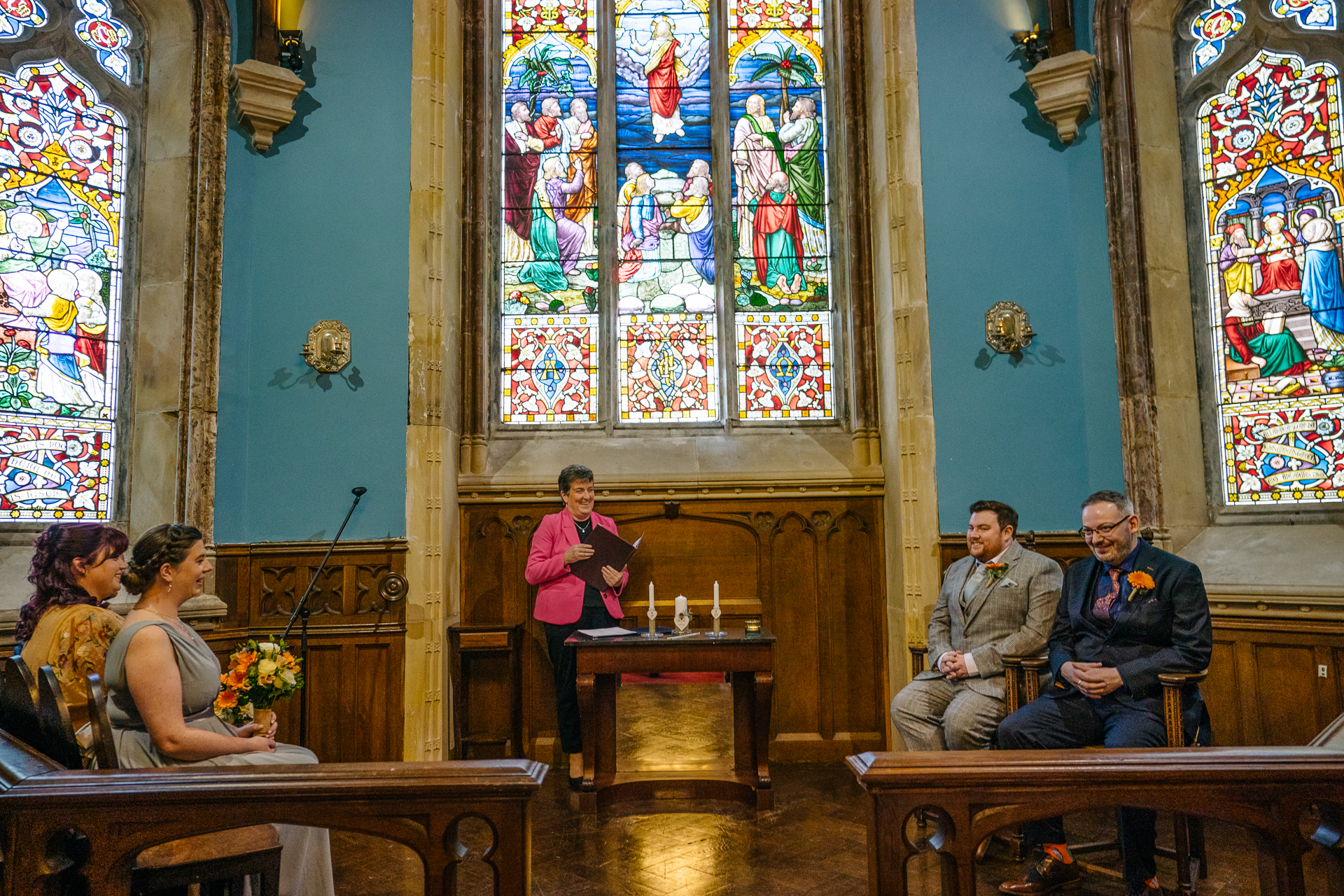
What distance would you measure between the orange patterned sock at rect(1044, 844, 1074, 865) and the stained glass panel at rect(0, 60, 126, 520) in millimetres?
4681

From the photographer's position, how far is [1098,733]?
3.21 metres

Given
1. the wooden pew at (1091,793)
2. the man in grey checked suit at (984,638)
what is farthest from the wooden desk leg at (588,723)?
the wooden pew at (1091,793)

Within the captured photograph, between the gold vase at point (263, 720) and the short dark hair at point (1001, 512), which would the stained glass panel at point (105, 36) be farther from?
the short dark hair at point (1001, 512)

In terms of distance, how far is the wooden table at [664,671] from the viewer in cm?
423

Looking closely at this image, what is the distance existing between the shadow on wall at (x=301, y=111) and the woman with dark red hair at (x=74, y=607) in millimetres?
3003

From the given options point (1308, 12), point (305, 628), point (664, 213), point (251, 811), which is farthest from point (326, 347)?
point (1308, 12)

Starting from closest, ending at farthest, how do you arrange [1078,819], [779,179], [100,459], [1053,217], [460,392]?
[1078,819] < [100,459] < [1053,217] < [460,392] < [779,179]

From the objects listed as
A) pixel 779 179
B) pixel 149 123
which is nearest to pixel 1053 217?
pixel 779 179

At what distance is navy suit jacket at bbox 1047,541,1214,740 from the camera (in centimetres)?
309

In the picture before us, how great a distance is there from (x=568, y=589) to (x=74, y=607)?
2404 millimetres

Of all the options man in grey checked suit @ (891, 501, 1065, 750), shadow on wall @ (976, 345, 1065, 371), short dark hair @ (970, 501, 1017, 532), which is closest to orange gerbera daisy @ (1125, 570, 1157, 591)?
man in grey checked suit @ (891, 501, 1065, 750)

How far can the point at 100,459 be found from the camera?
4.75 metres

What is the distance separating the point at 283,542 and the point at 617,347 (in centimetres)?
233

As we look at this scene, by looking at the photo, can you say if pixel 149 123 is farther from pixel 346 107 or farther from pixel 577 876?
pixel 577 876
